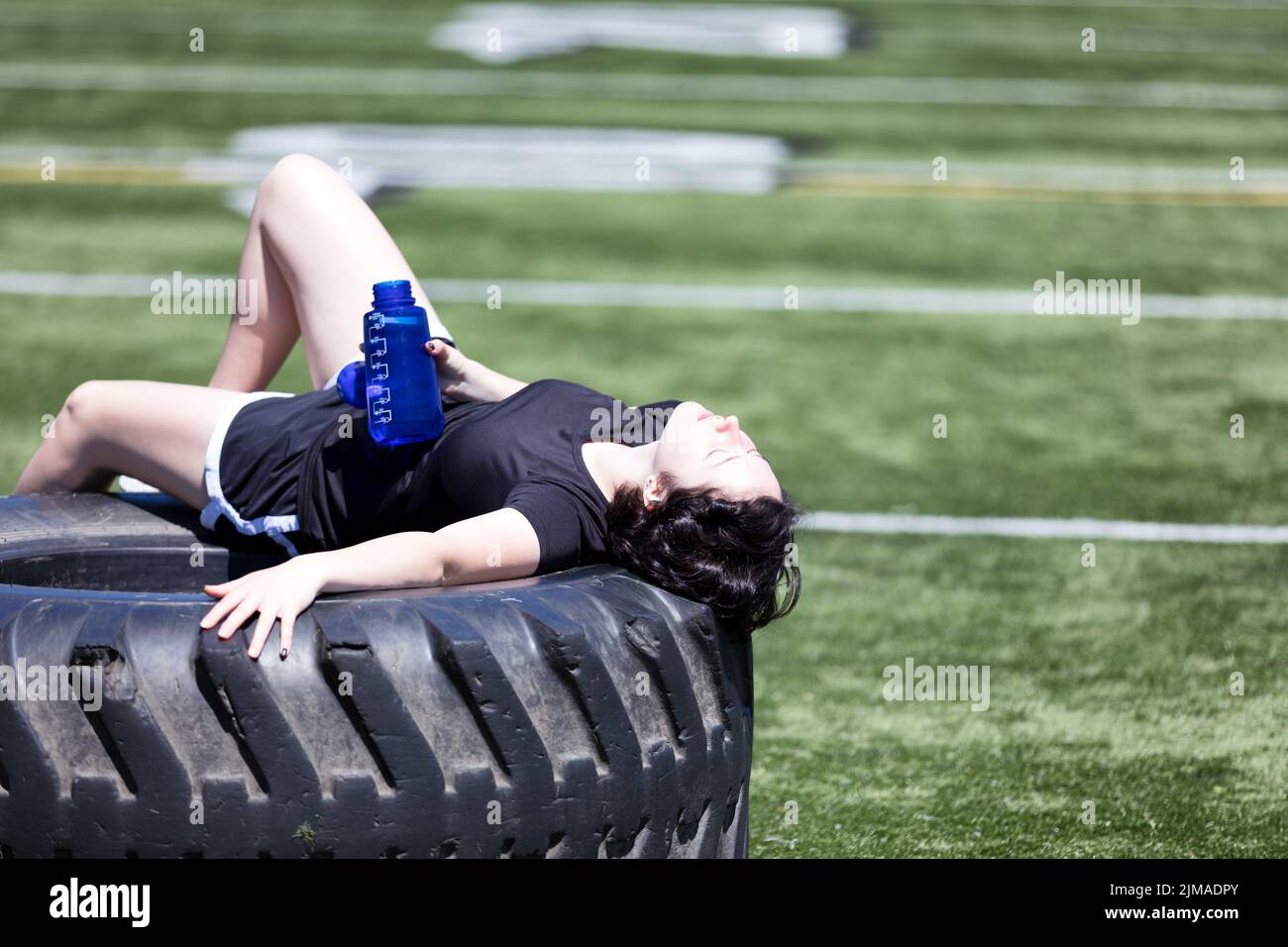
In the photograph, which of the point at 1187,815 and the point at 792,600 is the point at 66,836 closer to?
the point at 792,600

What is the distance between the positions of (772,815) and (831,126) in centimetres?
957

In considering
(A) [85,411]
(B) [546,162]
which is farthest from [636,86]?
(A) [85,411]

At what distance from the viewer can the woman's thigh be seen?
4078 mm

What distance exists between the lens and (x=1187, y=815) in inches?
157

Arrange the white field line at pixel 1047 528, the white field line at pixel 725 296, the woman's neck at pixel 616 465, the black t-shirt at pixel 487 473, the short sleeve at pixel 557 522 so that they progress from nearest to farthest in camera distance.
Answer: the short sleeve at pixel 557 522, the black t-shirt at pixel 487 473, the woman's neck at pixel 616 465, the white field line at pixel 1047 528, the white field line at pixel 725 296

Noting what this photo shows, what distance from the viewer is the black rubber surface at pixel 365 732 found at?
263cm

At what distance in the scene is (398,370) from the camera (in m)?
3.57

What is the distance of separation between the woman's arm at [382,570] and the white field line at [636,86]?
35.5 ft

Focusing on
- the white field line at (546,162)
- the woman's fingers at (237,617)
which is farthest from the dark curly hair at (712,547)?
the white field line at (546,162)

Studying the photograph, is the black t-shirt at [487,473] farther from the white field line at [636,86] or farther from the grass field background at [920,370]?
the white field line at [636,86]

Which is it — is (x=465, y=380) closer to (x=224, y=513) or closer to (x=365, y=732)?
(x=224, y=513)

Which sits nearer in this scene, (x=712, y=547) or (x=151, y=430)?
(x=712, y=547)

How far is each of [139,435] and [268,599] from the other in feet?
5.03
